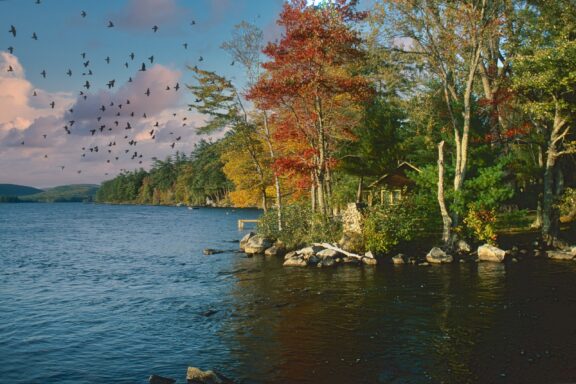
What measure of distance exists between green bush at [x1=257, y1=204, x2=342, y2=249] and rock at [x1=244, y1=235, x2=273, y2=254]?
39.7 inches

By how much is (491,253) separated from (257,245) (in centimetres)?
1646

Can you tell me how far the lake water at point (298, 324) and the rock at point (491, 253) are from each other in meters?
1.53

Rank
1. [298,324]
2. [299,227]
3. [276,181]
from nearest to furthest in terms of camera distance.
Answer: [298,324]
[299,227]
[276,181]

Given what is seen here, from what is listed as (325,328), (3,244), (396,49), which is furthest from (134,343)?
(3,244)

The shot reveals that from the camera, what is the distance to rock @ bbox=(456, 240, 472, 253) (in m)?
31.3

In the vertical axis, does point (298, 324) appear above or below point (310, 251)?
below

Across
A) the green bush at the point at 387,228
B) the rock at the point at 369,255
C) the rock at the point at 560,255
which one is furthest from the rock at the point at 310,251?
the rock at the point at 560,255

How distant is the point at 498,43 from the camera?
122 ft

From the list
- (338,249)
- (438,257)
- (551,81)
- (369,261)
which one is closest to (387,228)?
(369,261)

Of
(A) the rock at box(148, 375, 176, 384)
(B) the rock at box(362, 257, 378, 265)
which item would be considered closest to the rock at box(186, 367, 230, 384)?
(A) the rock at box(148, 375, 176, 384)

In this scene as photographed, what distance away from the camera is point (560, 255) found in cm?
2975

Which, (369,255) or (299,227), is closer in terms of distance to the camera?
(369,255)

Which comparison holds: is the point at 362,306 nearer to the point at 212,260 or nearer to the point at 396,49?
the point at 212,260

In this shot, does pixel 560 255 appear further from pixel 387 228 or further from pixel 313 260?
pixel 313 260
